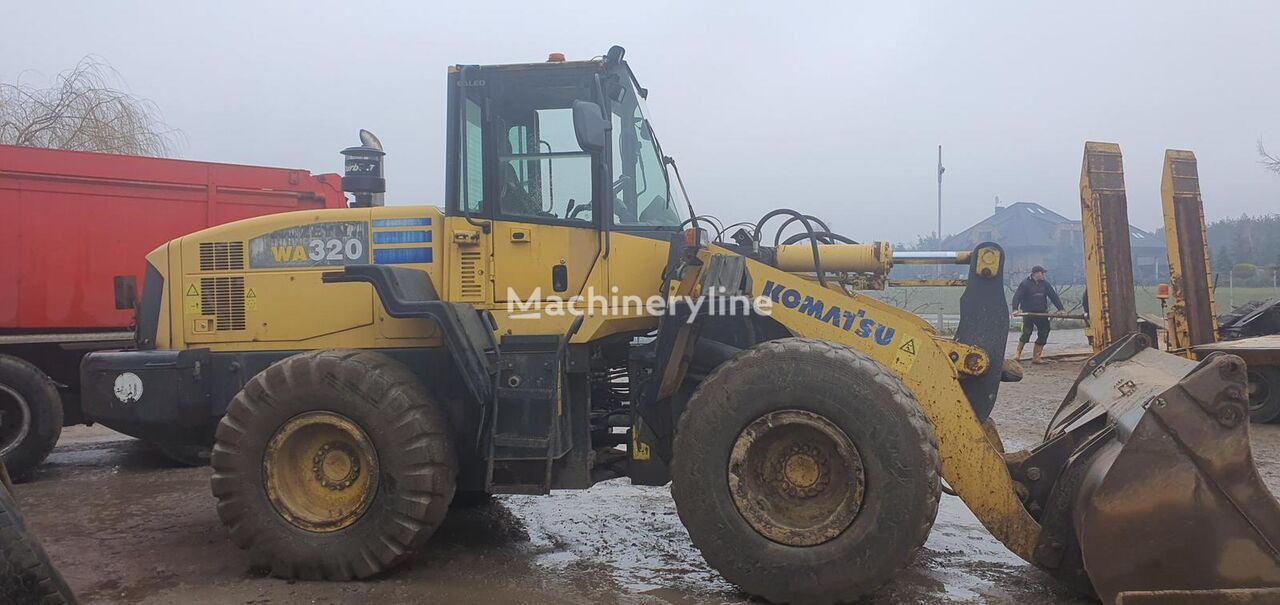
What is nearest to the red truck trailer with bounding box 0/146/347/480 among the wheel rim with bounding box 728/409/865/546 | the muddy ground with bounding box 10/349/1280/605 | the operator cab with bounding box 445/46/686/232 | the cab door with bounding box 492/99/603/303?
the muddy ground with bounding box 10/349/1280/605

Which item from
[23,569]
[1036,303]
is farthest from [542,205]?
[1036,303]

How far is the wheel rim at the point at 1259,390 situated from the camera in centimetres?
974

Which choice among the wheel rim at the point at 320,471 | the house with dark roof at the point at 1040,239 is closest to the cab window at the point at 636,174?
the wheel rim at the point at 320,471

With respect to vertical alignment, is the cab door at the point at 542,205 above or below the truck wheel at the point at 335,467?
above

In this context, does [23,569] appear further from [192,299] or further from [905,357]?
[905,357]

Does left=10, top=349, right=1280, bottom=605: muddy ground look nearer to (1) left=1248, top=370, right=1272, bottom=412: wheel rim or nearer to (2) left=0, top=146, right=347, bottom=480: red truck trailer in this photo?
(2) left=0, top=146, right=347, bottom=480: red truck trailer

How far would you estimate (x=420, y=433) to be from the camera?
183 inches

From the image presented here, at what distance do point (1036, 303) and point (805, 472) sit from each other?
12394 millimetres

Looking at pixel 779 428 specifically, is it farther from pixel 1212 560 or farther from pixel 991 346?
pixel 1212 560

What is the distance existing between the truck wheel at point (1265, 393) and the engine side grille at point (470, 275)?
889 cm

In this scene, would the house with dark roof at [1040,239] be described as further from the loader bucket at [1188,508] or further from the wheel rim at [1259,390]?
the loader bucket at [1188,508]

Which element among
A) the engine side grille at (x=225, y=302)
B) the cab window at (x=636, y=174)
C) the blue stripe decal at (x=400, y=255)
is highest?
the cab window at (x=636, y=174)

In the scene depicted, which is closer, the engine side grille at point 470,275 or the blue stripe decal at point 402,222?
the engine side grille at point 470,275

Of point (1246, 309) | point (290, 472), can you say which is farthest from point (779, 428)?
point (1246, 309)
